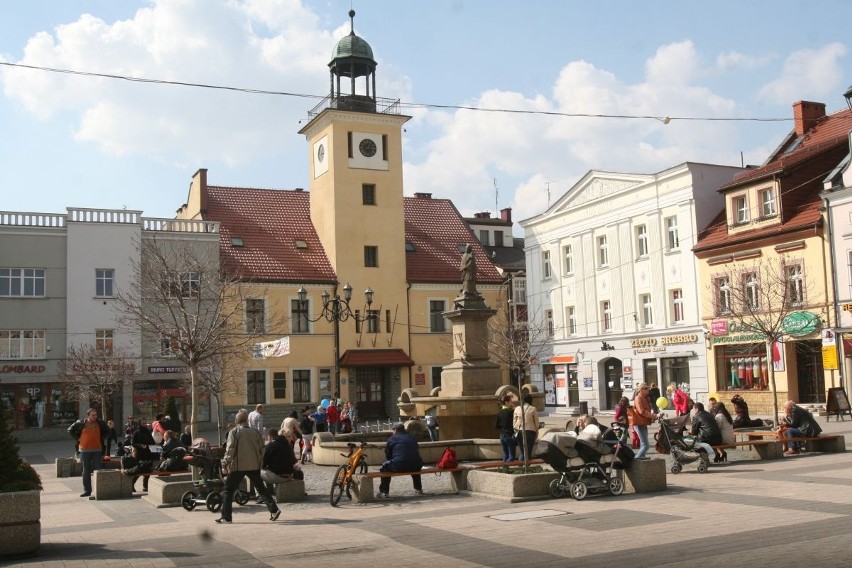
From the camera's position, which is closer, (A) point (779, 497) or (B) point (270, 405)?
(A) point (779, 497)

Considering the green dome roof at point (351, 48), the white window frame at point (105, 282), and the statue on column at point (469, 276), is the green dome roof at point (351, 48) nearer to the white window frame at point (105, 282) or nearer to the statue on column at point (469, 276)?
the white window frame at point (105, 282)

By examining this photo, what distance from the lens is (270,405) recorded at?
159 ft

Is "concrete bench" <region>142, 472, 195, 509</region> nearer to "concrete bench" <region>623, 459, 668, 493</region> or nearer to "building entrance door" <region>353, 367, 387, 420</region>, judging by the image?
"concrete bench" <region>623, 459, 668, 493</region>

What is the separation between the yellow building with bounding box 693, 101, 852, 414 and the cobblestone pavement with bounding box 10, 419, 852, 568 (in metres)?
19.9

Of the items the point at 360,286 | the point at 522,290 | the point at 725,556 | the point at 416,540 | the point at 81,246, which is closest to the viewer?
the point at 725,556

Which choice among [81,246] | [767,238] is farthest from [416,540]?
[81,246]

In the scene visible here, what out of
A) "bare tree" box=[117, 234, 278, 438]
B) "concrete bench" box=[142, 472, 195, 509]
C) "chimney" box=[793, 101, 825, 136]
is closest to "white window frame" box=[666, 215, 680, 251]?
"chimney" box=[793, 101, 825, 136]

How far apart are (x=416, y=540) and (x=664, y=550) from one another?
10.2 ft

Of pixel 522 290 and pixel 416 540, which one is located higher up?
pixel 522 290

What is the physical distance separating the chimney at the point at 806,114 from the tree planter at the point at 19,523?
39.0 m

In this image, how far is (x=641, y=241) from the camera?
4547 centimetres

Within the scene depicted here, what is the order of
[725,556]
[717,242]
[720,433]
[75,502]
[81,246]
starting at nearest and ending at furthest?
[725,556] < [75,502] < [720,433] < [717,242] < [81,246]

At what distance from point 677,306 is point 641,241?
4.04 meters

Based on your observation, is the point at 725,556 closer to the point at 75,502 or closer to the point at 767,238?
the point at 75,502
